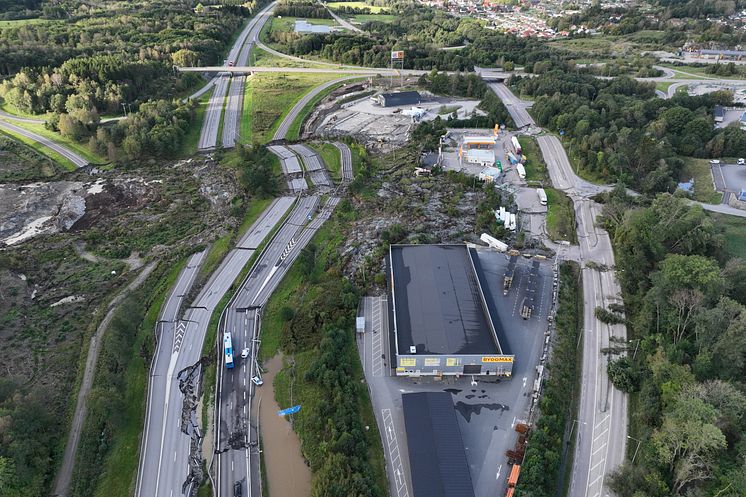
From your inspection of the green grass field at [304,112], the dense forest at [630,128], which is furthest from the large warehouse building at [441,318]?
the green grass field at [304,112]

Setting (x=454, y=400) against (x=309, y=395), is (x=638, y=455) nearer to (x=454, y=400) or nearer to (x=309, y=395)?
(x=454, y=400)

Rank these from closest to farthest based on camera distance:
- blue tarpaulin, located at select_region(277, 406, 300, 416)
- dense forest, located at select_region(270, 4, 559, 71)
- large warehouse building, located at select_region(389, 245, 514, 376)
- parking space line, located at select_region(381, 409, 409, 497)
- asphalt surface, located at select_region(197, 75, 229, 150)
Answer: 1. parking space line, located at select_region(381, 409, 409, 497)
2. blue tarpaulin, located at select_region(277, 406, 300, 416)
3. large warehouse building, located at select_region(389, 245, 514, 376)
4. asphalt surface, located at select_region(197, 75, 229, 150)
5. dense forest, located at select_region(270, 4, 559, 71)

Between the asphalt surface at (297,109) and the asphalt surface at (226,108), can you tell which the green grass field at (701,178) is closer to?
the asphalt surface at (297,109)

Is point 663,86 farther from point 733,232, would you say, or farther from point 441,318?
point 441,318

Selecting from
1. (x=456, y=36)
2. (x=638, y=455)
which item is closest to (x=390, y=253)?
(x=638, y=455)

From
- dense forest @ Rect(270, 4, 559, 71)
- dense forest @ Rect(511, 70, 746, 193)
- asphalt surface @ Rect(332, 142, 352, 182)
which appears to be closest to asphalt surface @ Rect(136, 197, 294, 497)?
asphalt surface @ Rect(332, 142, 352, 182)

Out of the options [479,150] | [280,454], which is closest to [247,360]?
[280,454]

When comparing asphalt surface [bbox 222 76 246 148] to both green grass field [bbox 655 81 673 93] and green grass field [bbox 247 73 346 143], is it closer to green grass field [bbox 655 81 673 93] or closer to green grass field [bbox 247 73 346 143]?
green grass field [bbox 247 73 346 143]
